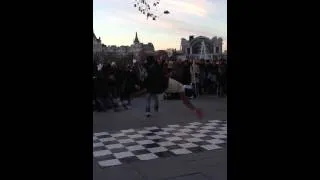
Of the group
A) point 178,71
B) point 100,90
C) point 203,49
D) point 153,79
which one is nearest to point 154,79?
point 153,79

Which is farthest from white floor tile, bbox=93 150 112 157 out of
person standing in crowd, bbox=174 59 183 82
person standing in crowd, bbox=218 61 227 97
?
person standing in crowd, bbox=218 61 227 97

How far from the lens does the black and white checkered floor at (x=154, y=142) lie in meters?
5.02

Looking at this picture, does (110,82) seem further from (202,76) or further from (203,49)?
(203,49)

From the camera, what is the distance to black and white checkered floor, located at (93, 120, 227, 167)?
5016 mm

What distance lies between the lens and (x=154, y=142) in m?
5.89

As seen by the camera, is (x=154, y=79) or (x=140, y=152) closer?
(x=140, y=152)

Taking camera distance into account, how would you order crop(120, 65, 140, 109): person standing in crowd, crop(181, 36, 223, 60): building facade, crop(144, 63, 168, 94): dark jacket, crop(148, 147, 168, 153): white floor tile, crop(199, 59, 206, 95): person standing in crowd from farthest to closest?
crop(181, 36, 223, 60): building facade, crop(199, 59, 206, 95): person standing in crowd, crop(120, 65, 140, 109): person standing in crowd, crop(144, 63, 168, 94): dark jacket, crop(148, 147, 168, 153): white floor tile

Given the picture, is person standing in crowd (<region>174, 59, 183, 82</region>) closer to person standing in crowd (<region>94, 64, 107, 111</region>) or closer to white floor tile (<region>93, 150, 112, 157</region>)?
person standing in crowd (<region>94, 64, 107, 111</region>)

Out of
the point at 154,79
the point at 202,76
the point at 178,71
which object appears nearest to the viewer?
the point at 154,79

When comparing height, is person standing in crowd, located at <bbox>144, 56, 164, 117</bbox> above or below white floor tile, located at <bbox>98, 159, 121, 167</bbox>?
above
